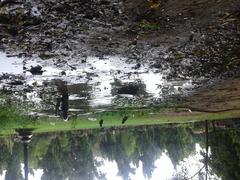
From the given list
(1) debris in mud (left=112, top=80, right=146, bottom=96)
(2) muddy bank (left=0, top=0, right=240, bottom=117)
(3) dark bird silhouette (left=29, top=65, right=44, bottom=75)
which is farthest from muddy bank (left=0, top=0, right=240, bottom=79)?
(1) debris in mud (left=112, top=80, right=146, bottom=96)

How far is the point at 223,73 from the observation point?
4.76 metres

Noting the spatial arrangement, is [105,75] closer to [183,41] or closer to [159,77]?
[159,77]

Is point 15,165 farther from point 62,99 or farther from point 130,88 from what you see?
point 130,88

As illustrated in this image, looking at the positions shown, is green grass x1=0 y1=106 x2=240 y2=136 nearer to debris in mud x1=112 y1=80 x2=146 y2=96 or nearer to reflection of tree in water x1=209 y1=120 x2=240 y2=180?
reflection of tree in water x1=209 y1=120 x2=240 y2=180

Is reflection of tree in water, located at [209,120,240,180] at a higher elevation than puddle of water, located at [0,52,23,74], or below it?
below

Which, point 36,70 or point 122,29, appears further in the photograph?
point 36,70

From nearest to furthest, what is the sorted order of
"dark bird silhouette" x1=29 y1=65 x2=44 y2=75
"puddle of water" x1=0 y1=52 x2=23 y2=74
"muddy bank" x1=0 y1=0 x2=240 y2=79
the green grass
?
"muddy bank" x1=0 y1=0 x2=240 y2=79 < "puddle of water" x1=0 y1=52 x2=23 y2=74 < "dark bird silhouette" x1=29 y1=65 x2=44 y2=75 < the green grass

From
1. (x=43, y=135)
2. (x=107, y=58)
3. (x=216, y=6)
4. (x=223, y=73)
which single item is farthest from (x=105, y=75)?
(x=43, y=135)

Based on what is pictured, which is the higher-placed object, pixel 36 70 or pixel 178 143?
pixel 36 70

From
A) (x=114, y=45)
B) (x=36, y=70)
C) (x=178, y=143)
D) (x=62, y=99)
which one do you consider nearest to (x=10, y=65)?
(x=36, y=70)

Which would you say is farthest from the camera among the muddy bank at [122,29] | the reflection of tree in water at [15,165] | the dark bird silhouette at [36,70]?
the reflection of tree in water at [15,165]

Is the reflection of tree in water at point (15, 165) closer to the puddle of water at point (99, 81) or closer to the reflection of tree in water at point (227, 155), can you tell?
the reflection of tree in water at point (227, 155)

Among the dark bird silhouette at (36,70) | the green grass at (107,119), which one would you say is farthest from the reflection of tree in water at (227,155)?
the dark bird silhouette at (36,70)

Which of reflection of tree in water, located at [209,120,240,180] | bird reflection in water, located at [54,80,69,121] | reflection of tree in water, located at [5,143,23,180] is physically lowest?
reflection of tree in water, located at [5,143,23,180]
